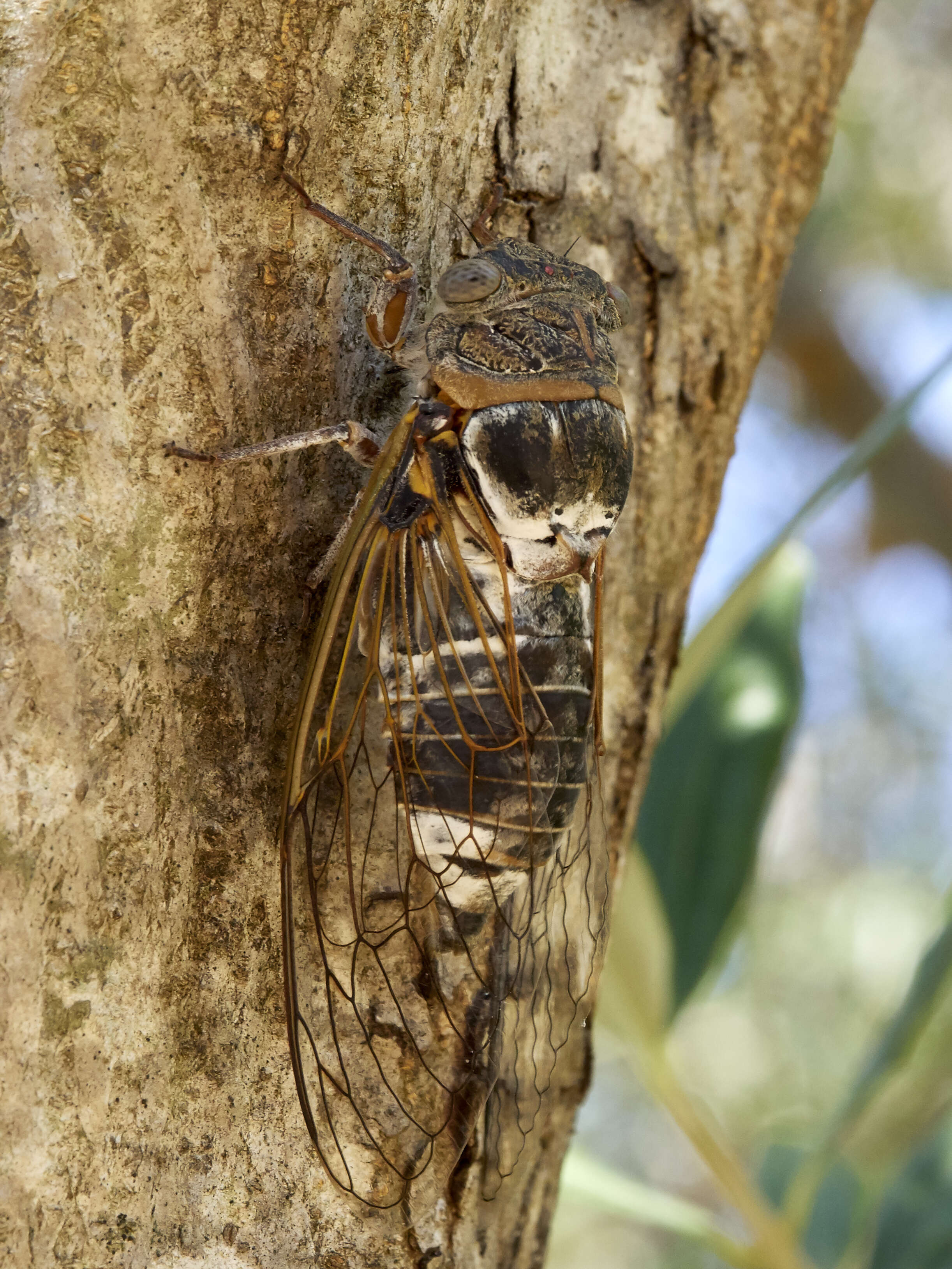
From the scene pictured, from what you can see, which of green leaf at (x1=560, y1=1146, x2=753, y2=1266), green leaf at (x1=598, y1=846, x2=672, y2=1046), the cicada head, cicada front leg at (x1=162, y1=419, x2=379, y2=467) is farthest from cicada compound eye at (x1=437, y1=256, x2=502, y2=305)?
green leaf at (x1=560, y1=1146, x2=753, y2=1266)

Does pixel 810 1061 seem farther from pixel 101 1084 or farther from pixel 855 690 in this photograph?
pixel 101 1084

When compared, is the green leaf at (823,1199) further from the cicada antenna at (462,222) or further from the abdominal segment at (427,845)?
the cicada antenna at (462,222)

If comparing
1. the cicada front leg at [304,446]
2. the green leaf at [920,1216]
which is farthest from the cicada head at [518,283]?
the green leaf at [920,1216]

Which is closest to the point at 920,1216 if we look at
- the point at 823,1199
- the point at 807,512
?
the point at 823,1199

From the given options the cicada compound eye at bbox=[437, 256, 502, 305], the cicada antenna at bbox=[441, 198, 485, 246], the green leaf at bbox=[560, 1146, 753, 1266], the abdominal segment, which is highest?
the cicada antenna at bbox=[441, 198, 485, 246]

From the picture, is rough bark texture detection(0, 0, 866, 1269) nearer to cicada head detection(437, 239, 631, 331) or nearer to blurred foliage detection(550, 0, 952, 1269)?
Result: cicada head detection(437, 239, 631, 331)
